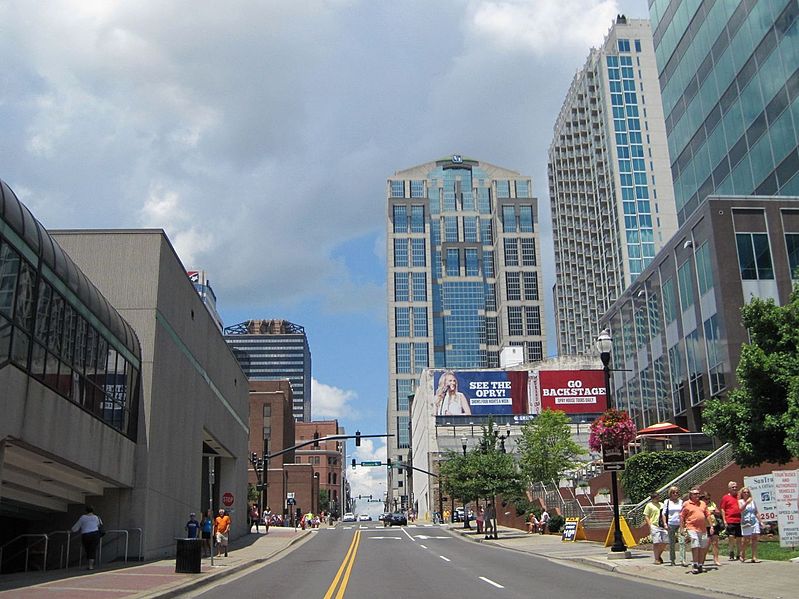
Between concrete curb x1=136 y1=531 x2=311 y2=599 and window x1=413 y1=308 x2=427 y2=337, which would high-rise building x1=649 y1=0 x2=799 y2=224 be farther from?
window x1=413 y1=308 x2=427 y2=337

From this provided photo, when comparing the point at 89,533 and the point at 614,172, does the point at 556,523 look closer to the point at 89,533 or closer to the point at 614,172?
the point at 89,533

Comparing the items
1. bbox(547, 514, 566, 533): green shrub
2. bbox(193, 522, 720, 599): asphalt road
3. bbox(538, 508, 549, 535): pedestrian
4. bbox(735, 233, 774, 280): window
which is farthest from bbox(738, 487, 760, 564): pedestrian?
bbox(538, 508, 549, 535): pedestrian

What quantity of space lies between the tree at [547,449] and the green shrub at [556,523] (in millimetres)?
15316

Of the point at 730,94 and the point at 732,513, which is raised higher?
the point at 730,94

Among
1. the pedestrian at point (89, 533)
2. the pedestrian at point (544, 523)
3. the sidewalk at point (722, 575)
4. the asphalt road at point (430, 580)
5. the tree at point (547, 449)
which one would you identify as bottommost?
the asphalt road at point (430, 580)

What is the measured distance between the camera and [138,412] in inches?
1016

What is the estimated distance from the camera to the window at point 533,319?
7756 inches

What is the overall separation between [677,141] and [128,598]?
47.8 metres

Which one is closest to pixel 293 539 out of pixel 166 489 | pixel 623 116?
pixel 166 489

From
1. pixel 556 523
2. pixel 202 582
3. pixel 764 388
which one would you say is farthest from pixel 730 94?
pixel 202 582

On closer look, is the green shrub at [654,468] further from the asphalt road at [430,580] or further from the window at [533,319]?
the window at [533,319]

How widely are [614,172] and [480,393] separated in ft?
162

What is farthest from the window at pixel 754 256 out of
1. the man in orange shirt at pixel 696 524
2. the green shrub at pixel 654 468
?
the man in orange shirt at pixel 696 524

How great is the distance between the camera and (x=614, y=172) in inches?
5458
